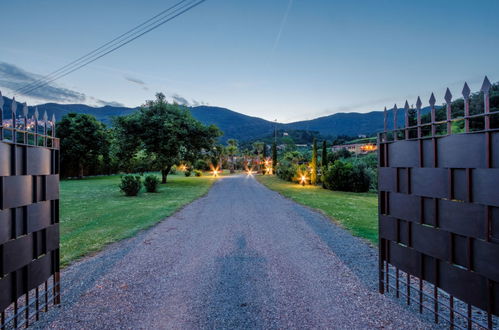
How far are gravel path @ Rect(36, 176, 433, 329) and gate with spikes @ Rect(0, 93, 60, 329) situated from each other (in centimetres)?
51

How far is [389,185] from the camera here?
3.02 metres

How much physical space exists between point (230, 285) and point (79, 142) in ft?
125

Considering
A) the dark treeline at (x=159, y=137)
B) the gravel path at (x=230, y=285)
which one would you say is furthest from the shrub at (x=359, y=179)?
the dark treeline at (x=159, y=137)

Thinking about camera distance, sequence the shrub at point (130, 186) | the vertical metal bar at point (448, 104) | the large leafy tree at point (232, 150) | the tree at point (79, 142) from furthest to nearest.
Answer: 1. the large leafy tree at point (232, 150)
2. the tree at point (79, 142)
3. the shrub at point (130, 186)
4. the vertical metal bar at point (448, 104)

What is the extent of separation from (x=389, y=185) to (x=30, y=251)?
4398 mm

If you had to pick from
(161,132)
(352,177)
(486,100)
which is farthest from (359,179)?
(161,132)

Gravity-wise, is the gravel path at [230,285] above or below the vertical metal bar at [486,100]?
below

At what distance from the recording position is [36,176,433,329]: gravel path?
2.54 metres

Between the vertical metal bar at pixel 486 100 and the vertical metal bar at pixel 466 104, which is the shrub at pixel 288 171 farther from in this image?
the vertical metal bar at pixel 486 100

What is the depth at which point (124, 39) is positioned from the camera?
1197 centimetres

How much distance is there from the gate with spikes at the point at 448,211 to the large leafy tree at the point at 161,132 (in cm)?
1860

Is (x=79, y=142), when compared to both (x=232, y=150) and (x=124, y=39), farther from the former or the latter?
(x=232, y=150)

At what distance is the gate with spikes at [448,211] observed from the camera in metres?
1.83

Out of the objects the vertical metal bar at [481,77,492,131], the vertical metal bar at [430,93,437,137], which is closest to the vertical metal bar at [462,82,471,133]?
the vertical metal bar at [481,77,492,131]
